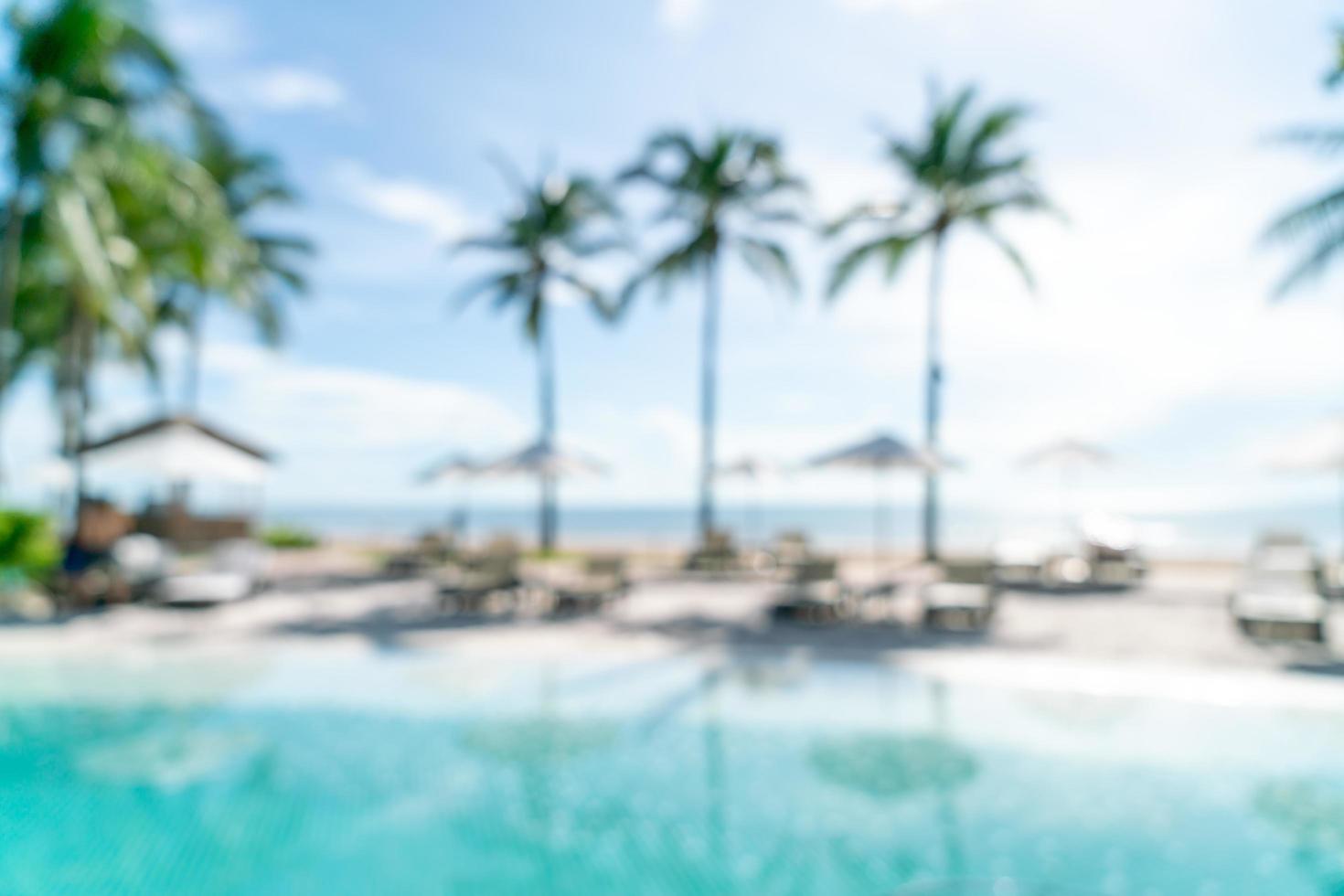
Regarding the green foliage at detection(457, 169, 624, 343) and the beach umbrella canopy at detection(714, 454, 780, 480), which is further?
the green foliage at detection(457, 169, 624, 343)

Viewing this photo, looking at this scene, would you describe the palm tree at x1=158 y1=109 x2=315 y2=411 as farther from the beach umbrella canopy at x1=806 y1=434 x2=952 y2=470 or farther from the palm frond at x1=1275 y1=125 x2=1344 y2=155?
the palm frond at x1=1275 y1=125 x2=1344 y2=155

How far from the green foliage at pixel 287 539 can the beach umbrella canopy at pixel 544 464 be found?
43.6 feet

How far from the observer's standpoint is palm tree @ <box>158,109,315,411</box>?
26625mm

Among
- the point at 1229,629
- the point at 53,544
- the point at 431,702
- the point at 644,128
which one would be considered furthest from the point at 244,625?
the point at 644,128

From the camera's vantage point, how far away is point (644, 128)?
2228 cm

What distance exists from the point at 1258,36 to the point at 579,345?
17.2 metres

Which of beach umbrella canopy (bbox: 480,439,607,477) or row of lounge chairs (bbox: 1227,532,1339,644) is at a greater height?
beach umbrella canopy (bbox: 480,439,607,477)

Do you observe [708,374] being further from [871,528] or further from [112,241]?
[871,528]

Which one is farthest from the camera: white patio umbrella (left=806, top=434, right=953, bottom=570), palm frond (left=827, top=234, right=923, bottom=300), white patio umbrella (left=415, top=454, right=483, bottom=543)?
palm frond (left=827, top=234, right=923, bottom=300)

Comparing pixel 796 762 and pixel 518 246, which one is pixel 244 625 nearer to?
pixel 796 762

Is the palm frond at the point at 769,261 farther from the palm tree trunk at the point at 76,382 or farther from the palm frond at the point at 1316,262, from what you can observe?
the palm tree trunk at the point at 76,382

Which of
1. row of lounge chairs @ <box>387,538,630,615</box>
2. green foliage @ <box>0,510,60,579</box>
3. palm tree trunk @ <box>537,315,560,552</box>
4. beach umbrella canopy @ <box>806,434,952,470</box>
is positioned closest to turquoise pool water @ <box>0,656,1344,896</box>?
row of lounge chairs @ <box>387,538,630,615</box>

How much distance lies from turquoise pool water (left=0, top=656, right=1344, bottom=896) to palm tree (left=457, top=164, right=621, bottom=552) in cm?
1618

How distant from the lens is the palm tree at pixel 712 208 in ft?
70.4
